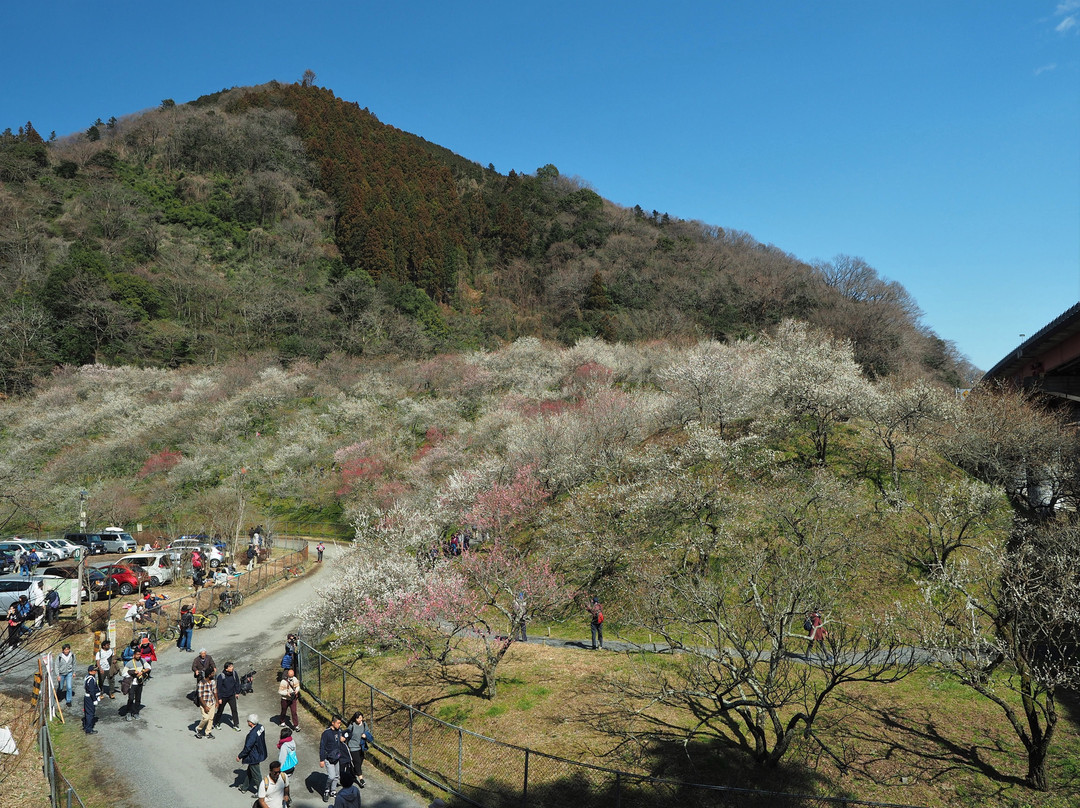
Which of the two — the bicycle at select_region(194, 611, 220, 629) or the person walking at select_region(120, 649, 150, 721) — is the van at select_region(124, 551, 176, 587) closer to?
A: the bicycle at select_region(194, 611, 220, 629)

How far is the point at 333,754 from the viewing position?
35.8 ft

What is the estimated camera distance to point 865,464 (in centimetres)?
2748

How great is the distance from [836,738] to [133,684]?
17.3 meters

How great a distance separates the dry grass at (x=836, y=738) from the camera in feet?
36.9

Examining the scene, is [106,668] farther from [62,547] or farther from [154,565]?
[62,547]

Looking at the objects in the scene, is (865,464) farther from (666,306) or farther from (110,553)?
(666,306)

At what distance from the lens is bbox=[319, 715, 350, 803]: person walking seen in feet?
35.8

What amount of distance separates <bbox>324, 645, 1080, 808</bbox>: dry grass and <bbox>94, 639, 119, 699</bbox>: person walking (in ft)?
18.9

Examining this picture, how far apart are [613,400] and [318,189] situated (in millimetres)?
82522

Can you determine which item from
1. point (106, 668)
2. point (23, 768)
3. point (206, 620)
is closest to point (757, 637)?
point (23, 768)

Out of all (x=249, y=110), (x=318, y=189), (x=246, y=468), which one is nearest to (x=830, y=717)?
(x=246, y=468)

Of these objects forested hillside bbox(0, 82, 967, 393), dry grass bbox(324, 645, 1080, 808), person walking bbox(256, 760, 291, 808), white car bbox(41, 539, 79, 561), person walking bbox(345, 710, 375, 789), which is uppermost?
forested hillside bbox(0, 82, 967, 393)

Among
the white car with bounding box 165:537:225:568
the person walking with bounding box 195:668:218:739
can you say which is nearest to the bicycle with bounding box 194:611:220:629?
the white car with bounding box 165:537:225:568

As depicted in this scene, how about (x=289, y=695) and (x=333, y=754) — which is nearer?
(x=333, y=754)
